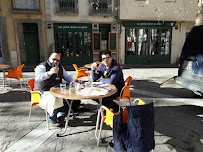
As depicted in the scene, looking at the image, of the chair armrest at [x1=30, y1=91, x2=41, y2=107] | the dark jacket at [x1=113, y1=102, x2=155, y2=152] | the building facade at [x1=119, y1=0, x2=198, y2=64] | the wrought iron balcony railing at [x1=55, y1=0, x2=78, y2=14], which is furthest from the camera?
the building facade at [x1=119, y1=0, x2=198, y2=64]

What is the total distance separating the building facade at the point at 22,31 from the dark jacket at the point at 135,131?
40.4ft

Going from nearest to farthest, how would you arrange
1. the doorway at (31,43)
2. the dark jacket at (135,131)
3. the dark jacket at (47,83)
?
the dark jacket at (135,131)
the dark jacket at (47,83)
the doorway at (31,43)

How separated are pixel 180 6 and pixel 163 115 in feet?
43.1

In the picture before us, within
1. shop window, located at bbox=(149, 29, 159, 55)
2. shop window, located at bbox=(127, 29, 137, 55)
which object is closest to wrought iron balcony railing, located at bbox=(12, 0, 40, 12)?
shop window, located at bbox=(127, 29, 137, 55)

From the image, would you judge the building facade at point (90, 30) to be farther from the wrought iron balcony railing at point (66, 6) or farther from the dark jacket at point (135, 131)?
the dark jacket at point (135, 131)

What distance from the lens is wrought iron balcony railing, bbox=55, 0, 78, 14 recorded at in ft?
42.5

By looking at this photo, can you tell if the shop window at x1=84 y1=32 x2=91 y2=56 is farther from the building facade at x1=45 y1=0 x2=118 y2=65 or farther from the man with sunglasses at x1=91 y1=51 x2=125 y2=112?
the man with sunglasses at x1=91 y1=51 x2=125 y2=112

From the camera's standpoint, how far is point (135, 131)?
2.05 meters

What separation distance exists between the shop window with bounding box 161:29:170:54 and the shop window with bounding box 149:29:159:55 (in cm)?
47

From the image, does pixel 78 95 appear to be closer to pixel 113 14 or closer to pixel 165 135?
pixel 165 135

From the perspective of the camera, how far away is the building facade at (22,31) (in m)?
12.3

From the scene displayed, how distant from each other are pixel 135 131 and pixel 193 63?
139 inches

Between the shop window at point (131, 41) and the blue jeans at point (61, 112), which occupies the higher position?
the shop window at point (131, 41)

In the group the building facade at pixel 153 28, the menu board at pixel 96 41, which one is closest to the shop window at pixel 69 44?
the menu board at pixel 96 41
